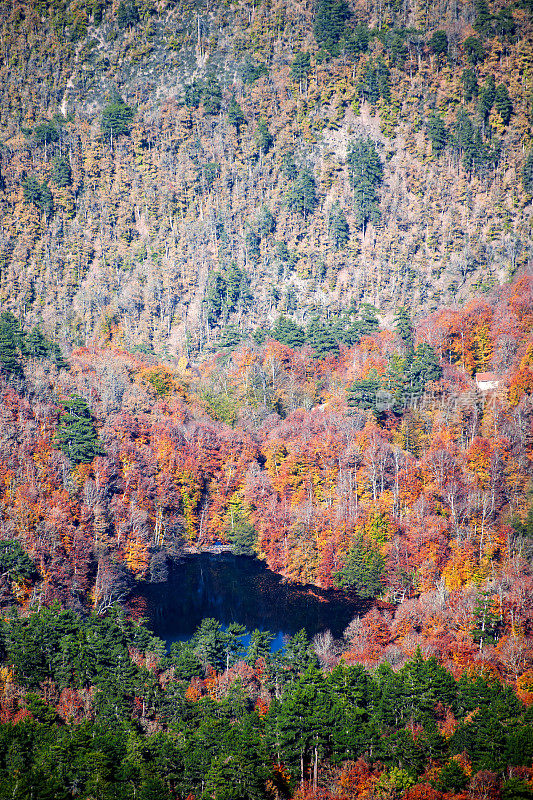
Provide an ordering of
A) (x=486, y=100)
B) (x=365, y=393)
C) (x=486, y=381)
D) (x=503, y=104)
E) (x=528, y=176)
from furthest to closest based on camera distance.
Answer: (x=486, y=100), (x=503, y=104), (x=528, y=176), (x=486, y=381), (x=365, y=393)

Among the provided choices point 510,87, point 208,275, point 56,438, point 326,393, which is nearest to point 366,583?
point 56,438

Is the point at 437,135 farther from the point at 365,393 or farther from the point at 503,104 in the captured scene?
the point at 365,393

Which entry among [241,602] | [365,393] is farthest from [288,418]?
[241,602]

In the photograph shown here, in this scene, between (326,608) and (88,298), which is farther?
(88,298)

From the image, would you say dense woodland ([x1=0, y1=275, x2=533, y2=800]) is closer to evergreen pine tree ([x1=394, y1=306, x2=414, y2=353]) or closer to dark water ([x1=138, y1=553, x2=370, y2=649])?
evergreen pine tree ([x1=394, y1=306, x2=414, y2=353])

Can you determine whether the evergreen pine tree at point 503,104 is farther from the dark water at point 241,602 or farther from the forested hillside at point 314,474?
the dark water at point 241,602

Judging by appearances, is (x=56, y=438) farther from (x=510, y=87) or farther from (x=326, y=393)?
(x=510, y=87)

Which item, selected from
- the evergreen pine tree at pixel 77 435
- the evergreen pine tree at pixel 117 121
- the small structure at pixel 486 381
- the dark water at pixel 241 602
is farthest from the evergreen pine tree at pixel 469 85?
the dark water at pixel 241 602
